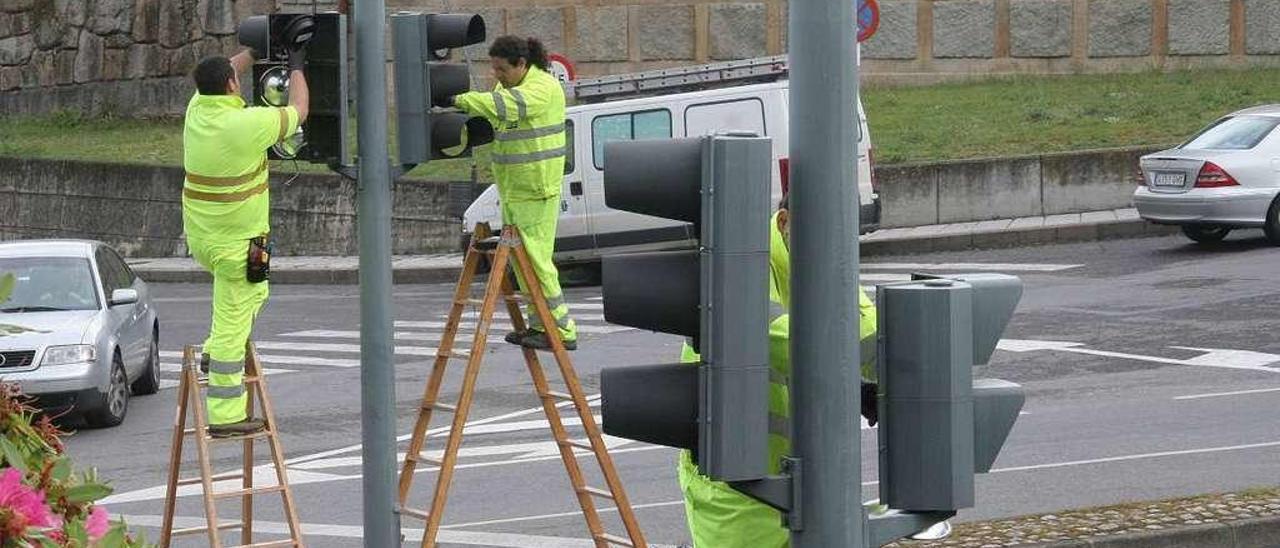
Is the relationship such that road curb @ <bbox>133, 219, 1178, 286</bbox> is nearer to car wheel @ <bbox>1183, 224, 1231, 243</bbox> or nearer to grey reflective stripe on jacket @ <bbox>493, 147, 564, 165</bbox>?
car wheel @ <bbox>1183, 224, 1231, 243</bbox>

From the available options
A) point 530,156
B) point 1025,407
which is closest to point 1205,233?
point 1025,407

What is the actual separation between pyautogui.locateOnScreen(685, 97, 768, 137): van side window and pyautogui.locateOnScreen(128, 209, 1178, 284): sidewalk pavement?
9.94ft

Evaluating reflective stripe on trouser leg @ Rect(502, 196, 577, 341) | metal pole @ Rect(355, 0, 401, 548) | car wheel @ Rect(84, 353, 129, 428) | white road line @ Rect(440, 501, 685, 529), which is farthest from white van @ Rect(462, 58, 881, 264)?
metal pole @ Rect(355, 0, 401, 548)

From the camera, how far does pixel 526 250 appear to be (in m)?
8.84

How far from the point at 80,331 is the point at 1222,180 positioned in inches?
483

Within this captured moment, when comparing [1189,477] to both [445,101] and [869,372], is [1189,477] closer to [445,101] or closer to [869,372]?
[445,101]

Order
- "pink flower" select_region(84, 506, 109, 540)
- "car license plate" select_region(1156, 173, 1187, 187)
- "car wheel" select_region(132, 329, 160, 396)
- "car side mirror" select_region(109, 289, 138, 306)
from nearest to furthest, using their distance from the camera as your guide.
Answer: "pink flower" select_region(84, 506, 109, 540)
"car side mirror" select_region(109, 289, 138, 306)
"car wheel" select_region(132, 329, 160, 396)
"car license plate" select_region(1156, 173, 1187, 187)

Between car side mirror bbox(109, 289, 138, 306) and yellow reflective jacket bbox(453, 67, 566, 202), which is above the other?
yellow reflective jacket bbox(453, 67, 566, 202)

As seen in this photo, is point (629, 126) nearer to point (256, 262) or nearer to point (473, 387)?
point (256, 262)

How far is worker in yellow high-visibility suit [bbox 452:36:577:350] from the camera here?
8.95 meters

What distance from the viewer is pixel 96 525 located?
10.6 feet

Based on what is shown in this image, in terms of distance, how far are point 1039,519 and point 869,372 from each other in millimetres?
4562

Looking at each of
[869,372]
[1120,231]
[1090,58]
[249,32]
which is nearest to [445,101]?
[249,32]

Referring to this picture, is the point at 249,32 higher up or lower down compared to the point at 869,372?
higher up
